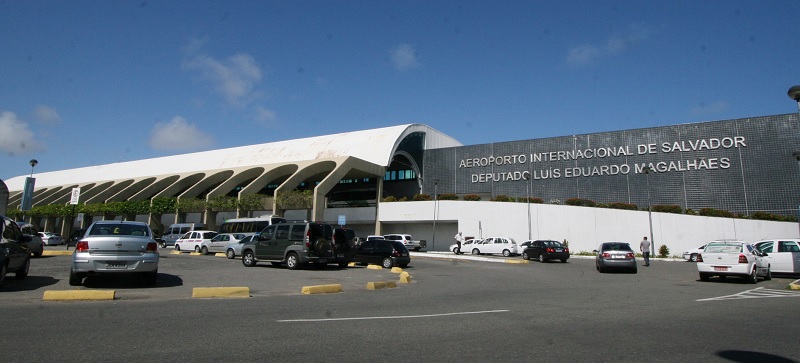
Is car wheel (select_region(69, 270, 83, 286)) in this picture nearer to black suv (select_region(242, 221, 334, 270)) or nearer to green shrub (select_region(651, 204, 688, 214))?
black suv (select_region(242, 221, 334, 270))

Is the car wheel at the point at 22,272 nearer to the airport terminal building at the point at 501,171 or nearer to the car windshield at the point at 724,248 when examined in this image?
the car windshield at the point at 724,248

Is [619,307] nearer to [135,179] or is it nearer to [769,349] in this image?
[769,349]

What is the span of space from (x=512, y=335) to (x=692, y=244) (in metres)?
36.3

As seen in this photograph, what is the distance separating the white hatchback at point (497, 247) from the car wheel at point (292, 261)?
19600 mm

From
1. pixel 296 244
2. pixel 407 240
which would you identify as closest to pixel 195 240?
pixel 296 244

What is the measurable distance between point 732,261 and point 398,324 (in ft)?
45.0

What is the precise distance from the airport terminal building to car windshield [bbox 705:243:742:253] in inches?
808

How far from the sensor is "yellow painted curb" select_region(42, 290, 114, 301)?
9.27m

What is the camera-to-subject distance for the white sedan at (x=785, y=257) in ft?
55.6

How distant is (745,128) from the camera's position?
39156mm

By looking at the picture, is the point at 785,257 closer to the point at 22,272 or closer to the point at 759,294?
the point at 759,294

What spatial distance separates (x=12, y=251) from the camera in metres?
10.9

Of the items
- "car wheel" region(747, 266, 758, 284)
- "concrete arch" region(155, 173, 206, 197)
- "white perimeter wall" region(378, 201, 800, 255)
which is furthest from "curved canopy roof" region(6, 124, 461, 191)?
"car wheel" region(747, 266, 758, 284)

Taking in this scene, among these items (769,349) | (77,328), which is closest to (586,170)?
(769,349)
